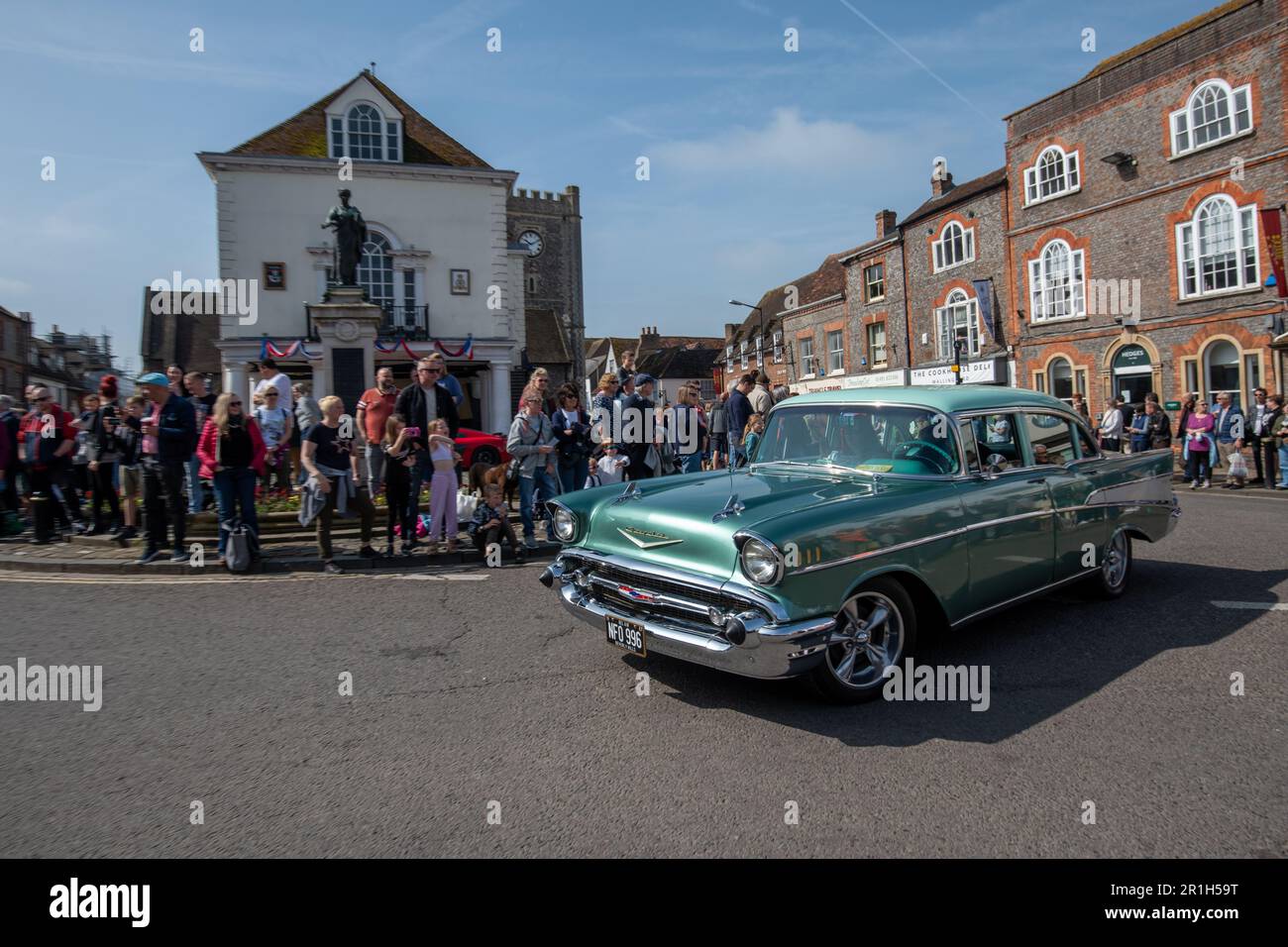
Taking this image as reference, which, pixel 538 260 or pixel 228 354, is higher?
pixel 538 260

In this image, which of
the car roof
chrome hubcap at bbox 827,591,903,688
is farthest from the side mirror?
chrome hubcap at bbox 827,591,903,688

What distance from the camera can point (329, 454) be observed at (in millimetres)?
7926

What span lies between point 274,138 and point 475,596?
25221mm

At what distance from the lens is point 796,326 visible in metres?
42.6

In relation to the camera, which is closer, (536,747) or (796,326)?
(536,747)

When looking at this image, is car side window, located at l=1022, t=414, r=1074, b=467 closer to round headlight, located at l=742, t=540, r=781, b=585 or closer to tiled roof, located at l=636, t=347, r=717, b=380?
round headlight, located at l=742, t=540, r=781, b=585

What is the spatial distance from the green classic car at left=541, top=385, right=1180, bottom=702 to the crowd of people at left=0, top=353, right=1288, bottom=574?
1.76 meters

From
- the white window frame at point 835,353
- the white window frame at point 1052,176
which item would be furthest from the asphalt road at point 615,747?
the white window frame at point 835,353

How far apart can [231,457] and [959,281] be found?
28.4m

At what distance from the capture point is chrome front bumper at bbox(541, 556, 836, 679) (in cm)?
375

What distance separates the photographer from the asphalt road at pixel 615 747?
2.98m

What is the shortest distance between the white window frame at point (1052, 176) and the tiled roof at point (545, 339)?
2461 cm
